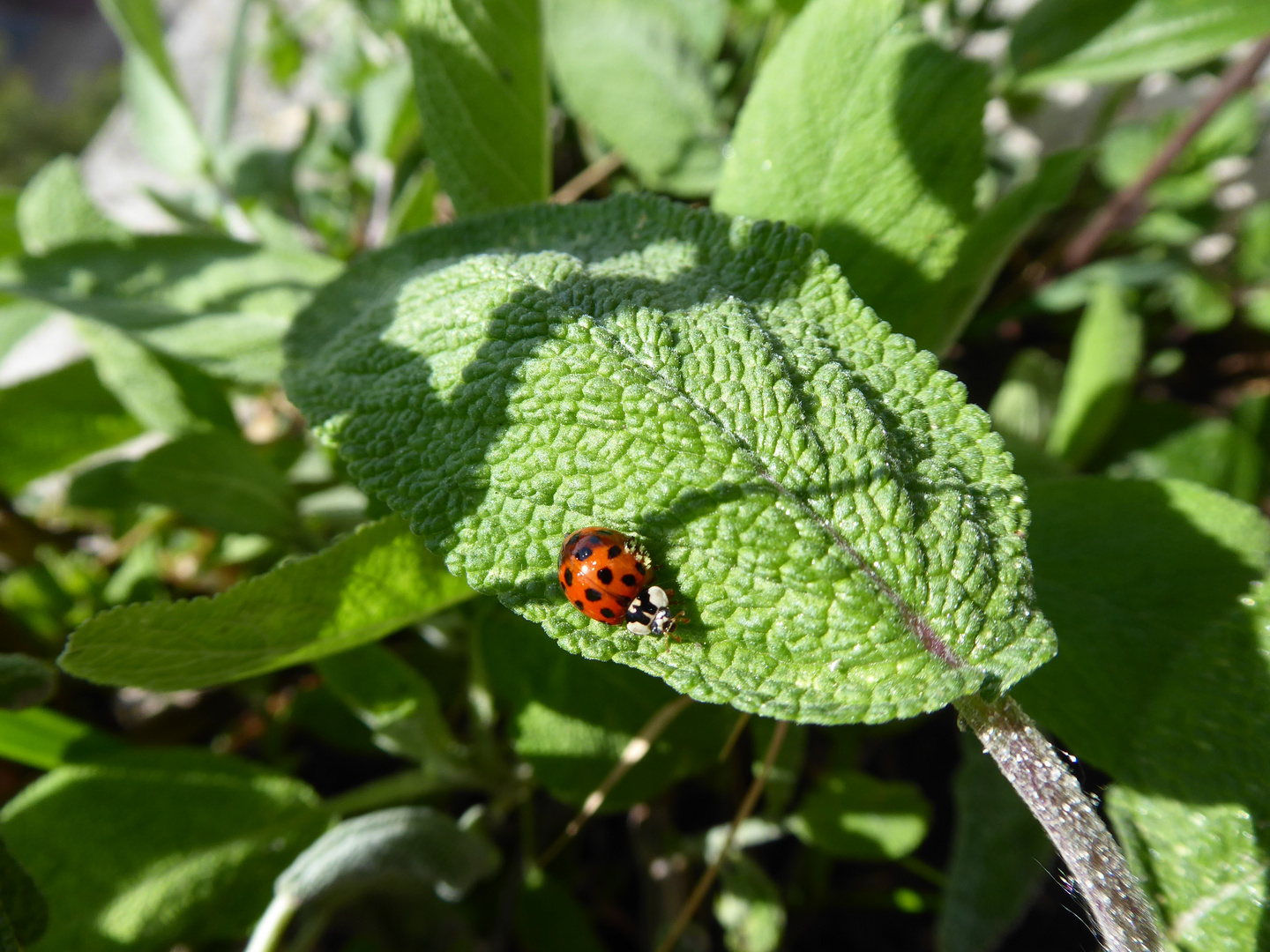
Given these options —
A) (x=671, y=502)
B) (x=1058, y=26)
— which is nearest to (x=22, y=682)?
(x=671, y=502)

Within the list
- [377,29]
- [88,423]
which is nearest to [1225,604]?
[88,423]

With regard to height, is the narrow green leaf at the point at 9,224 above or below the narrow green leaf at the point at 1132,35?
below

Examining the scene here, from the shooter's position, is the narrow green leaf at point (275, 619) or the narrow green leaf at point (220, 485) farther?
the narrow green leaf at point (220, 485)

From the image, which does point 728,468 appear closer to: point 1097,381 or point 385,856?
point 385,856

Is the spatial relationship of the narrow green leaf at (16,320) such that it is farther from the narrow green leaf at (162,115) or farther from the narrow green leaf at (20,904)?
the narrow green leaf at (20,904)

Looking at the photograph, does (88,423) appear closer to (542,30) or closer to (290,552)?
(290,552)

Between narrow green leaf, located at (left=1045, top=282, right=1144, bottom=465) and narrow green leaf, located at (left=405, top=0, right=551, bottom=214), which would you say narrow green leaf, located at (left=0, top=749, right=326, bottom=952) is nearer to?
narrow green leaf, located at (left=405, top=0, right=551, bottom=214)

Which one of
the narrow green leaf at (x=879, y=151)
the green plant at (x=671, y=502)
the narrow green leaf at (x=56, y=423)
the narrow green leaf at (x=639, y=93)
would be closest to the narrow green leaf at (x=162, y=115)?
the green plant at (x=671, y=502)
